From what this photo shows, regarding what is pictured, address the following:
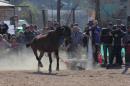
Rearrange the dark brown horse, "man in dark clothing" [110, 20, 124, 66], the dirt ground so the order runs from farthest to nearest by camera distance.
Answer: "man in dark clothing" [110, 20, 124, 66], the dark brown horse, the dirt ground

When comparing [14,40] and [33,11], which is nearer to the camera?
[14,40]

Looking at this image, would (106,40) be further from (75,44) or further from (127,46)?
(75,44)

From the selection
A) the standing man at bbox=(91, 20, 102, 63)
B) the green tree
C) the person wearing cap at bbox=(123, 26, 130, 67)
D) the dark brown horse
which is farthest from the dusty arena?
the green tree

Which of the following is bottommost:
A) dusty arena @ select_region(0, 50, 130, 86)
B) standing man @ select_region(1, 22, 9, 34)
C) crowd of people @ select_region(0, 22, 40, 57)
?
dusty arena @ select_region(0, 50, 130, 86)

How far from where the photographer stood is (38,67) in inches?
814

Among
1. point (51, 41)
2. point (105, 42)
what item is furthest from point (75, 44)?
point (51, 41)

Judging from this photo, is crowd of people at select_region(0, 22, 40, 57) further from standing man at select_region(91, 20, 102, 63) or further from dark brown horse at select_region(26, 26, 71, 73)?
dark brown horse at select_region(26, 26, 71, 73)

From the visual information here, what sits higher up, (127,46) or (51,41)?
(51,41)

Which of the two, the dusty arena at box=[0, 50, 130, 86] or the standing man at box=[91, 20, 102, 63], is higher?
the standing man at box=[91, 20, 102, 63]

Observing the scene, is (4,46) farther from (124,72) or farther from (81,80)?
(81,80)

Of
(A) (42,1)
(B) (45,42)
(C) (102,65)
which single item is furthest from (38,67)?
(A) (42,1)

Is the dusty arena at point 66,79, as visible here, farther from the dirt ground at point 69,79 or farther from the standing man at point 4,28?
the standing man at point 4,28

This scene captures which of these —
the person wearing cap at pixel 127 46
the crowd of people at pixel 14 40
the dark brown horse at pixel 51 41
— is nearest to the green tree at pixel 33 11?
the crowd of people at pixel 14 40

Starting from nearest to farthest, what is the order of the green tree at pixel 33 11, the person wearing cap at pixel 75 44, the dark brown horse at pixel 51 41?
the dark brown horse at pixel 51 41 < the person wearing cap at pixel 75 44 < the green tree at pixel 33 11
